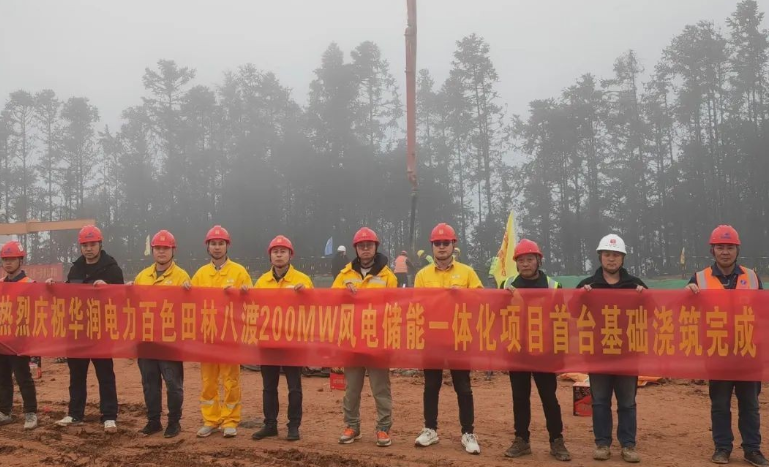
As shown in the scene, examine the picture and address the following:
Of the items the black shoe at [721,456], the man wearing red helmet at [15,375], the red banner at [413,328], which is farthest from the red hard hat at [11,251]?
the black shoe at [721,456]

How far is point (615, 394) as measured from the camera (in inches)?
217

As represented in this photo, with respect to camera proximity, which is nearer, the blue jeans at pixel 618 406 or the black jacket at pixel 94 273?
the blue jeans at pixel 618 406

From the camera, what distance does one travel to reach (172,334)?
21.6 ft

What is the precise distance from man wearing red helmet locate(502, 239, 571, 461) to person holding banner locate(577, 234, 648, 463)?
0.33 m

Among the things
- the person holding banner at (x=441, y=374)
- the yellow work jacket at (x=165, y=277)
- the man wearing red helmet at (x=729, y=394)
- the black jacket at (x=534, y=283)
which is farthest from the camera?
the yellow work jacket at (x=165, y=277)

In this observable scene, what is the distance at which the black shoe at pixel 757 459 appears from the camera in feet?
16.8

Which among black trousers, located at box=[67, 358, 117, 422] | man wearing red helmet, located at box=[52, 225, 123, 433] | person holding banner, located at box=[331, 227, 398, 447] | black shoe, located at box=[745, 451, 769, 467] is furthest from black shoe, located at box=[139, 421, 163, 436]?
black shoe, located at box=[745, 451, 769, 467]

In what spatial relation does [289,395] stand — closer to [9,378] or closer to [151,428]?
[151,428]

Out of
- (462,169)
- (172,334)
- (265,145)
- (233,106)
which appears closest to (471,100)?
(462,169)

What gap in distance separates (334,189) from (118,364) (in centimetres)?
2754

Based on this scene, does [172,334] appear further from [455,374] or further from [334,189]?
[334,189]

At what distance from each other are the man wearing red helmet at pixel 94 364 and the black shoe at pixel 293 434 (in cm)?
186

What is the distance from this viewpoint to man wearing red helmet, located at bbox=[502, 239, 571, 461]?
18.0ft

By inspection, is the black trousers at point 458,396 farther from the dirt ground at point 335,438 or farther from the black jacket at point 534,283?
the black jacket at point 534,283
